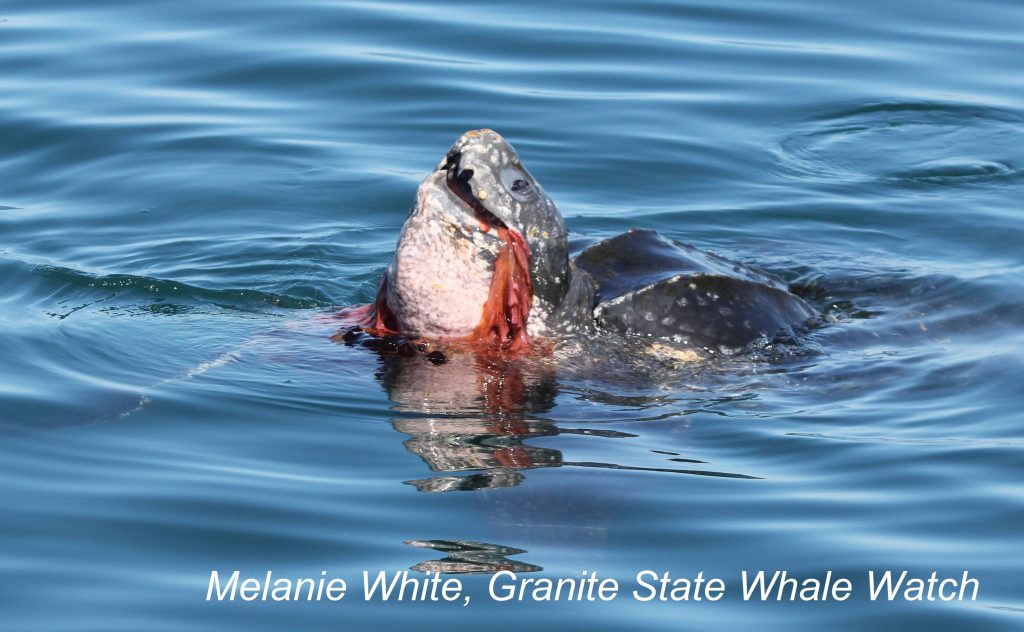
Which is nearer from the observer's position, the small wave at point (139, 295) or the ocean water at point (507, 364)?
the ocean water at point (507, 364)

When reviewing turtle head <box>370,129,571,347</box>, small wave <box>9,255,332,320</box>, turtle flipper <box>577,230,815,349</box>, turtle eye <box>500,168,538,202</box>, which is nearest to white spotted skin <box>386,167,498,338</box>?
turtle head <box>370,129,571,347</box>

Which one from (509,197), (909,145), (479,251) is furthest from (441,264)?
(909,145)

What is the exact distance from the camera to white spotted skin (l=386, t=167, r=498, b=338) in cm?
620

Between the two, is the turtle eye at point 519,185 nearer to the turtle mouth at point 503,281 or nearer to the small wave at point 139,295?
the turtle mouth at point 503,281

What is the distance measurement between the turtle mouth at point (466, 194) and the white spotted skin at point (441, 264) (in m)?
0.03

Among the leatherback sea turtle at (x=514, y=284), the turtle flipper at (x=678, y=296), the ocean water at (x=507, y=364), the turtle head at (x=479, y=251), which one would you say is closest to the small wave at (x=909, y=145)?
the ocean water at (x=507, y=364)

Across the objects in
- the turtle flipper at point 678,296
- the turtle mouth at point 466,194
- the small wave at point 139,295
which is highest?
the turtle mouth at point 466,194

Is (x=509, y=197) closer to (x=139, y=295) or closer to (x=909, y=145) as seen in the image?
(x=139, y=295)

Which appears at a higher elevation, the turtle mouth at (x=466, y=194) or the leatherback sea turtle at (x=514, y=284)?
the turtle mouth at (x=466, y=194)

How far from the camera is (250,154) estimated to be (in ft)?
32.4

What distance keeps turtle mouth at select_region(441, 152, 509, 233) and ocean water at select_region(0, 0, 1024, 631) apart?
0.62 m

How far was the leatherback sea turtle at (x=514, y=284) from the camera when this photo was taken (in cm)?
620

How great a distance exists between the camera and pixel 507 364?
20.8 feet

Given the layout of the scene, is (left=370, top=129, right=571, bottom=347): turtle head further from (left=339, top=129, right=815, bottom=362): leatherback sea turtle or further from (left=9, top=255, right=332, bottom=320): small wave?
(left=9, top=255, right=332, bottom=320): small wave
